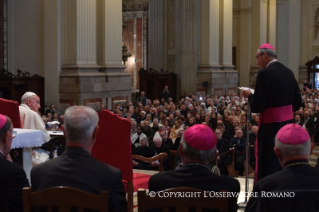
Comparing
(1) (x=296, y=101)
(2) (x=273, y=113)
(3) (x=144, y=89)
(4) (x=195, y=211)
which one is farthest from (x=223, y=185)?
(3) (x=144, y=89)

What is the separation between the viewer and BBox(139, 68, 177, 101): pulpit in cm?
2584

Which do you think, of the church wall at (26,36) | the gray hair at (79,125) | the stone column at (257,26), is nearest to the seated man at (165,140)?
the church wall at (26,36)

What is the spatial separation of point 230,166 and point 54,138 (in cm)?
Answer: 440

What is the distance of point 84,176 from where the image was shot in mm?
3410

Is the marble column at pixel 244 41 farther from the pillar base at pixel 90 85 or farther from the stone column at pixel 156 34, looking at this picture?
the pillar base at pixel 90 85

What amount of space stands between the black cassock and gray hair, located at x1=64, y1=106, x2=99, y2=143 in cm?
270

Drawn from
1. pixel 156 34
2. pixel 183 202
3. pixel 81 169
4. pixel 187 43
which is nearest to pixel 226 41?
pixel 187 43

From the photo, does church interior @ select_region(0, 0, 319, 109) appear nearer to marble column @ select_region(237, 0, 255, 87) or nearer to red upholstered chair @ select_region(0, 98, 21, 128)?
marble column @ select_region(237, 0, 255, 87)

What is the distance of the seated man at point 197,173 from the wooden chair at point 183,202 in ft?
0.63

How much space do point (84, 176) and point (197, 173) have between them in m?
0.74

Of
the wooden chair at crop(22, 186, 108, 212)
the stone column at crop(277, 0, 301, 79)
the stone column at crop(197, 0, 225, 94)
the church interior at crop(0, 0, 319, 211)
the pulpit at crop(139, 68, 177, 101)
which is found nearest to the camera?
the wooden chair at crop(22, 186, 108, 212)

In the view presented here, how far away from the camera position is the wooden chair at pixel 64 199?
3.18 meters

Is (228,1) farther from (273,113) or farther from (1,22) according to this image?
(273,113)

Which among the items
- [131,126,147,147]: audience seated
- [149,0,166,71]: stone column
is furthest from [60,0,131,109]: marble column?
[149,0,166,71]: stone column
